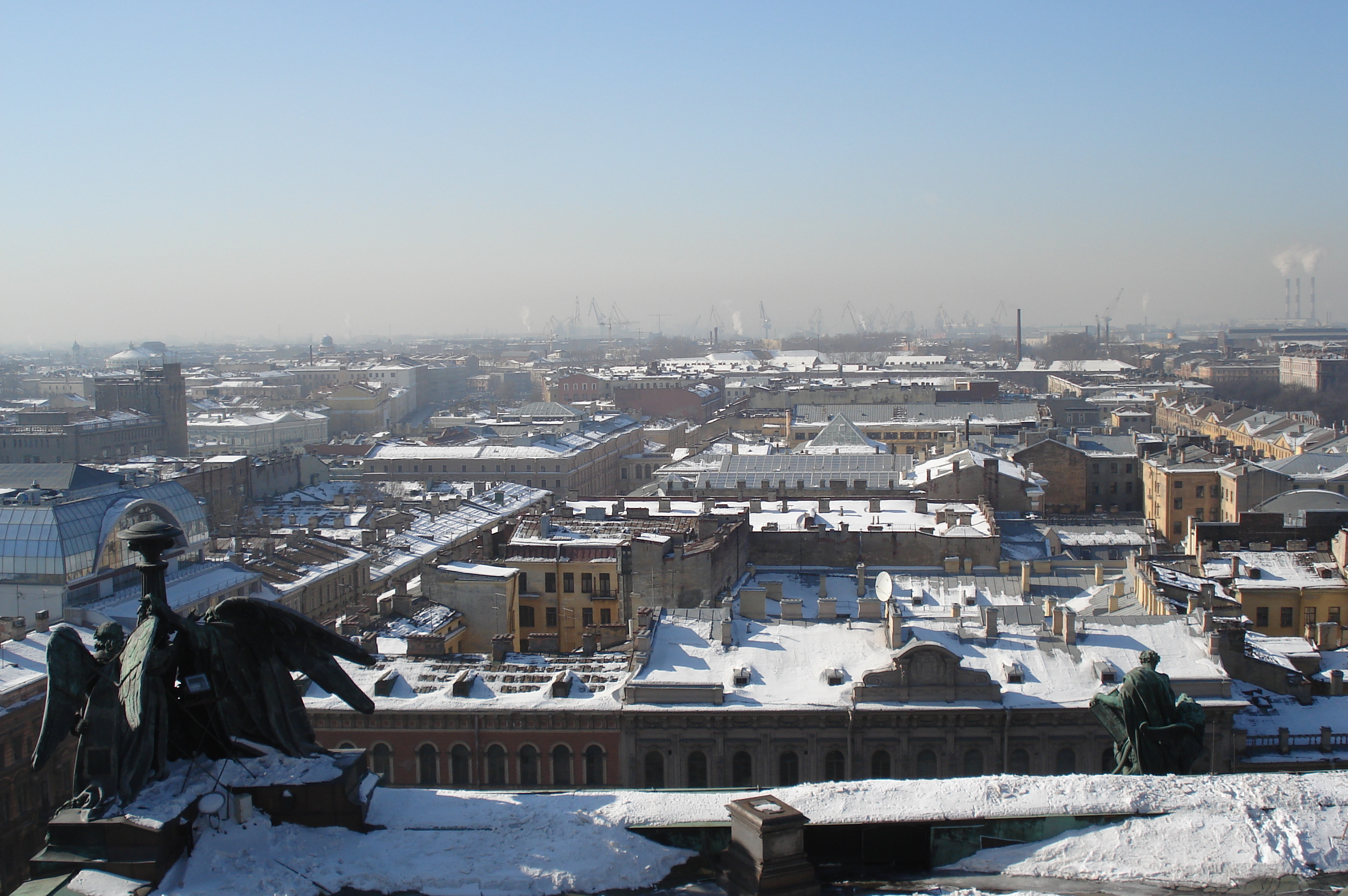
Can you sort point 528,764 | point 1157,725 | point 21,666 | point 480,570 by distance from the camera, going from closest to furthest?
point 1157,725
point 528,764
point 21,666
point 480,570

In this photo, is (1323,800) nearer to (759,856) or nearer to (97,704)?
(759,856)

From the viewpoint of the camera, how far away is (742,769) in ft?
88.9

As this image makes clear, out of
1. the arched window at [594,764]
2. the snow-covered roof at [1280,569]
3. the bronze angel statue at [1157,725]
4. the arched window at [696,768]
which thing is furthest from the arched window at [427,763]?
the snow-covered roof at [1280,569]

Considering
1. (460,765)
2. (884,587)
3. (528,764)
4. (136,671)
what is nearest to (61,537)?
(460,765)

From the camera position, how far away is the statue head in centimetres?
1095

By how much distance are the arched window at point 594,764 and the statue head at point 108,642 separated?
1706 centimetres

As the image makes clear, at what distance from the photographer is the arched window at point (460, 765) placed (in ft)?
90.0

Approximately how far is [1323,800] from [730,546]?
29.3 m

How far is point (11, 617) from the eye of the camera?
3628 centimetres

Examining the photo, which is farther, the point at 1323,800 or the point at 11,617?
the point at 11,617

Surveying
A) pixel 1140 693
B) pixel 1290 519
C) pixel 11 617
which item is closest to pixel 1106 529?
pixel 1290 519

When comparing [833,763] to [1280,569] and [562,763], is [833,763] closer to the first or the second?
[562,763]

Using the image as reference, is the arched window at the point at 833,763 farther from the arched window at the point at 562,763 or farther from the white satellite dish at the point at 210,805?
the white satellite dish at the point at 210,805

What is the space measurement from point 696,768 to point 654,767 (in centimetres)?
86
